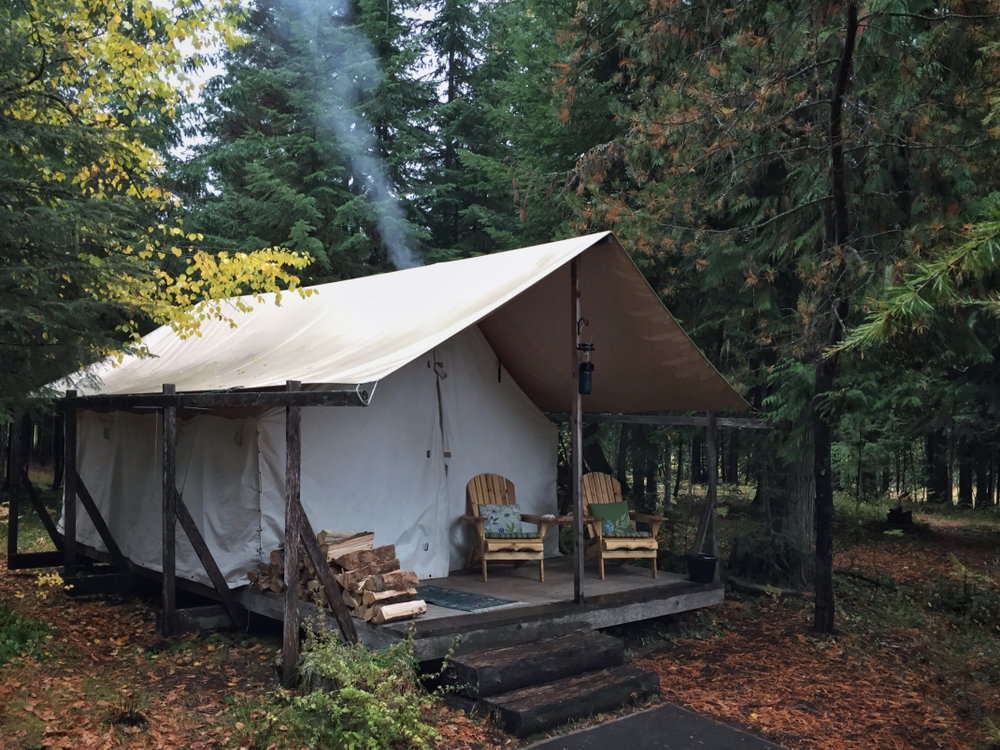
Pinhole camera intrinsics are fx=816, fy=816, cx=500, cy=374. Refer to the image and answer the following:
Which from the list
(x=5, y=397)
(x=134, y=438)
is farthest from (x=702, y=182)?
(x=134, y=438)

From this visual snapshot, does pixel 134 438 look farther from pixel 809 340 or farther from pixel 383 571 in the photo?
pixel 809 340

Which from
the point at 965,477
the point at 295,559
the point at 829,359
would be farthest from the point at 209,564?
the point at 965,477

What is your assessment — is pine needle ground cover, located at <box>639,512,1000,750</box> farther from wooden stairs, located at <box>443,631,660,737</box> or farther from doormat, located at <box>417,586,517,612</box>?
doormat, located at <box>417,586,517,612</box>

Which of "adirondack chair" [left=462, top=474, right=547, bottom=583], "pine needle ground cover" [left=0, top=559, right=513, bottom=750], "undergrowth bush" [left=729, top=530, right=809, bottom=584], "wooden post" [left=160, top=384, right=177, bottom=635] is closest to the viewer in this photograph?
"pine needle ground cover" [left=0, top=559, right=513, bottom=750]

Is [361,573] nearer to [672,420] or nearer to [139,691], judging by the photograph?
[139,691]

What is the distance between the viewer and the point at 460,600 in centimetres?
608

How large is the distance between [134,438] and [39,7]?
4359 millimetres

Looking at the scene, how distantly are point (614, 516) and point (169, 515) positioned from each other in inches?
151

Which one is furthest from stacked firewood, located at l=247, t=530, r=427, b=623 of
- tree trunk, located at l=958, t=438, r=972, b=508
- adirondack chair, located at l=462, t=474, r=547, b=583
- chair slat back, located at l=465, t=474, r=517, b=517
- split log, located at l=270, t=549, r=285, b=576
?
Result: tree trunk, located at l=958, t=438, r=972, b=508

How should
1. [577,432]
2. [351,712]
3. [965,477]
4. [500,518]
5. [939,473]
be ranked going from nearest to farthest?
[351,712], [577,432], [500,518], [965,477], [939,473]

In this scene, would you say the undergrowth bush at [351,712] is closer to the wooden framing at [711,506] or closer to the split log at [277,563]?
the split log at [277,563]

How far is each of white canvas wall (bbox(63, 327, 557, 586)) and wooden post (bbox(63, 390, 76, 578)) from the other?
1.02 ft

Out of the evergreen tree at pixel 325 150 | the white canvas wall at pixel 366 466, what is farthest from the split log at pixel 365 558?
the evergreen tree at pixel 325 150

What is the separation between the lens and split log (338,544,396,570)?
546 cm
